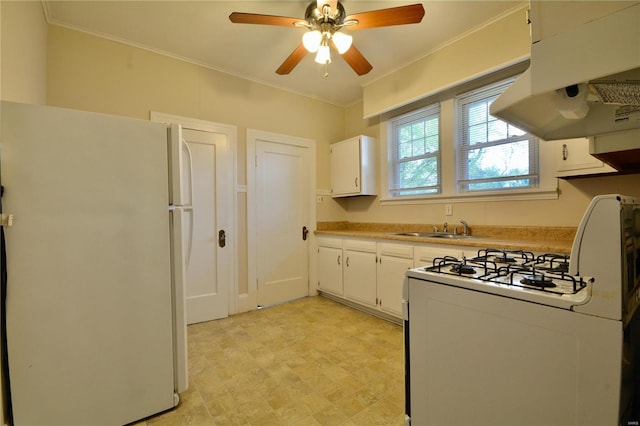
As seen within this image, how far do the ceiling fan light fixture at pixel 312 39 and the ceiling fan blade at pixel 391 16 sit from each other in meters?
0.22

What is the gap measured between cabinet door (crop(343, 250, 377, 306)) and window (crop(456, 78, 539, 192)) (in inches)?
50.1

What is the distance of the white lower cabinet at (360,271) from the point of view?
120 inches

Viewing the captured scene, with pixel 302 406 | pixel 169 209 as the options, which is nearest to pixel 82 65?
pixel 169 209

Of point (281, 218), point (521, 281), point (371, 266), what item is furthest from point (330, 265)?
point (521, 281)

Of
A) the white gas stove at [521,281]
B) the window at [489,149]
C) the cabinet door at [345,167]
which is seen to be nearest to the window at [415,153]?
the window at [489,149]

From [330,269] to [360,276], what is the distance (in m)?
0.55

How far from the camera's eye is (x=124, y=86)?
106 inches

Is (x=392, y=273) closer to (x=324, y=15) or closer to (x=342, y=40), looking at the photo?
(x=342, y=40)

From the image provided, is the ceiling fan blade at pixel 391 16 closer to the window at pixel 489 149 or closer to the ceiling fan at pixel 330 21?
the ceiling fan at pixel 330 21

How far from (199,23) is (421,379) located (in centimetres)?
309

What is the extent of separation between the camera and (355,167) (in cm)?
377

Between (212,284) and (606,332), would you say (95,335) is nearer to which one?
(212,284)

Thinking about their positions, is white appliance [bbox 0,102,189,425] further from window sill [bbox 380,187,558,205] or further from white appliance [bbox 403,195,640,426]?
window sill [bbox 380,187,558,205]

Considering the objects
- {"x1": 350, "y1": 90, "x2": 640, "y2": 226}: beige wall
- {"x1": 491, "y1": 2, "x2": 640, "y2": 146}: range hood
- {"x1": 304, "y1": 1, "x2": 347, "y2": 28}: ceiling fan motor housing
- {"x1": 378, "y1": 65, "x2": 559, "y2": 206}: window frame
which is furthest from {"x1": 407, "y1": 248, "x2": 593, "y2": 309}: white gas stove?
{"x1": 304, "y1": 1, "x2": 347, "y2": 28}: ceiling fan motor housing
